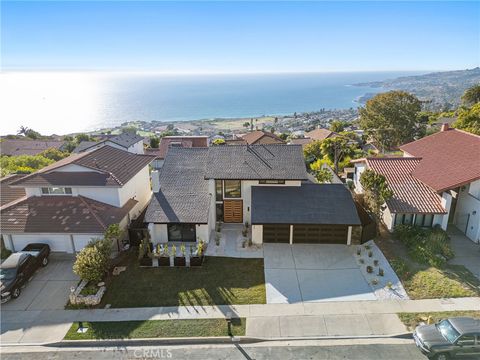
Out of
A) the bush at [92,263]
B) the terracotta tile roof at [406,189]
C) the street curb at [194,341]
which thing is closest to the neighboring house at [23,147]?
the bush at [92,263]

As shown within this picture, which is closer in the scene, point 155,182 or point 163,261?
point 163,261

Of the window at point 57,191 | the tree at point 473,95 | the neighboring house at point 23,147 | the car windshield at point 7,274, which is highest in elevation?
the tree at point 473,95

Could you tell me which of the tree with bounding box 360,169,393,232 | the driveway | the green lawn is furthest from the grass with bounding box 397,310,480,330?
the tree with bounding box 360,169,393,232

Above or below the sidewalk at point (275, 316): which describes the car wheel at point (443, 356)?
above

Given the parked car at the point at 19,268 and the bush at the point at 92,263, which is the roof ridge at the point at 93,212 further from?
the parked car at the point at 19,268

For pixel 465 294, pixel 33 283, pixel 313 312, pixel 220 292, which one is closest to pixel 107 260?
pixel 33 283

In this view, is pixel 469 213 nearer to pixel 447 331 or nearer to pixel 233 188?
pixel 447 331

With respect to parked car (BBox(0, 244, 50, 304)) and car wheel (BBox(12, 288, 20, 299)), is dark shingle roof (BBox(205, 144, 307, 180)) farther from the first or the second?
car wheel (BBox(12, 288, 20, 299))

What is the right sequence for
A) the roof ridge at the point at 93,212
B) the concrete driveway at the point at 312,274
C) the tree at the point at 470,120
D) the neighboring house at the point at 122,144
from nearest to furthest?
1. the concrete driveway at the point at 312,274
2. the roof ridge at the point at 93,212
3. the tree at the point at 470,120
4. the neighboring house at the point at 122,144

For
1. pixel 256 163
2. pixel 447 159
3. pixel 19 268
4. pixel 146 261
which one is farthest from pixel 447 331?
pixel 19 268
